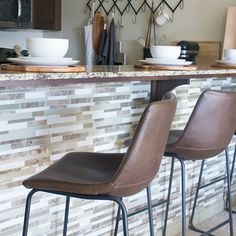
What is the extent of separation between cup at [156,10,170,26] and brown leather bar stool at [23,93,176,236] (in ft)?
9.08

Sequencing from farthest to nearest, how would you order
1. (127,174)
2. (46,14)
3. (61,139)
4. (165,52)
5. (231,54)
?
(46,14) → (231,54) → (165,52) → (61,139) → (127,174)

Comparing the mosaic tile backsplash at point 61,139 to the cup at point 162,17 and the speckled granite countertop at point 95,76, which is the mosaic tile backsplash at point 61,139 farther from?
the cup at point 162,17

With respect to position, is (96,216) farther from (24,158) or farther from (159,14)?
(159,14)

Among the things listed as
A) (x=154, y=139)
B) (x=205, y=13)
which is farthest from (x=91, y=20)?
(x=154, y=139)

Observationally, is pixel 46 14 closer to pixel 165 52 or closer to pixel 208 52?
pixel 208 52

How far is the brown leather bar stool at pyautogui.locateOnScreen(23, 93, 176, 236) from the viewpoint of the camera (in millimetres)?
1407

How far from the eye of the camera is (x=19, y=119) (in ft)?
5.86

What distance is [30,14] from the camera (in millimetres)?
4266

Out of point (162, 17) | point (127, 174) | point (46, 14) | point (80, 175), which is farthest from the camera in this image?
point (46, 14)

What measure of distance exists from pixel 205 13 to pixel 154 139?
2881 millimetres

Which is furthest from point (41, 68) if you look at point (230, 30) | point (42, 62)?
point (230, 30)

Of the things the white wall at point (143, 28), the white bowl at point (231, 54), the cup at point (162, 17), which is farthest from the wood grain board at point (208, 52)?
the white bowl at point (231, 54)

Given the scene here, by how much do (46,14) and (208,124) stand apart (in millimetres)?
2878

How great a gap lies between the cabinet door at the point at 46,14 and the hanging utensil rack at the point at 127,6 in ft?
1.73
